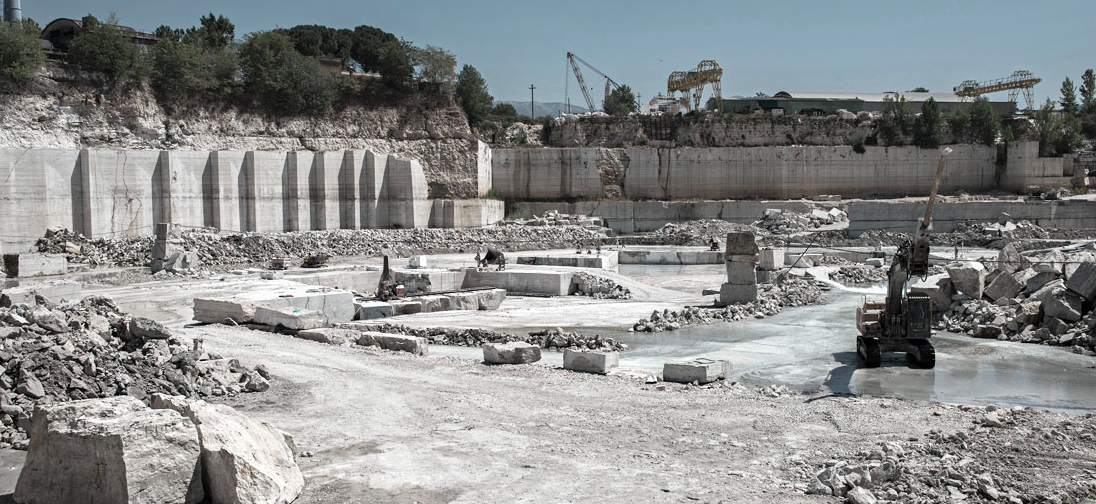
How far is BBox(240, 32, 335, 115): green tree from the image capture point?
152ft

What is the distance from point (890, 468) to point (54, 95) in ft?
138

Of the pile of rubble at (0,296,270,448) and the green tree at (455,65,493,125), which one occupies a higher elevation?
the green tree at (455,65,493,125)

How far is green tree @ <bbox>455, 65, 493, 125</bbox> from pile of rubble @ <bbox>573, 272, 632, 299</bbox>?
30.4 metres

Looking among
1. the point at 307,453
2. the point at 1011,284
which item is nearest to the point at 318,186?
the point at 1011,284

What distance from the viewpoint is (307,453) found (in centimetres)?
847

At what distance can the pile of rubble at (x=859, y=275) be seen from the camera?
28.2 m

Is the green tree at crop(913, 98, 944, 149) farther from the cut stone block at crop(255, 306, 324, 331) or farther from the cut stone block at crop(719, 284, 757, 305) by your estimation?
the cut stone block at crop(255, 306, 324, 331)

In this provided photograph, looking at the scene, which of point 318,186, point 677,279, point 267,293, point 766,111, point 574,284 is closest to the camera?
point 267,293

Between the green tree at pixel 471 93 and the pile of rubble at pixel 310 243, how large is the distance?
47.7 feet

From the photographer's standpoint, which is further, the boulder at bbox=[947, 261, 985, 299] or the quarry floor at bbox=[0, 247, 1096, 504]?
the boulder at bbox=[947, 261, 985, 299]

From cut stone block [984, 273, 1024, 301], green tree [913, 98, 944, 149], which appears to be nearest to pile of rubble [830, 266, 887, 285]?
cut stone block [984, 273, 1024, 301]

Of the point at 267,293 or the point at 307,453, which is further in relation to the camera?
the point at 267,293

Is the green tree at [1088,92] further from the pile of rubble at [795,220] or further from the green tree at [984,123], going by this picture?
the pile of rubble at [795,220]

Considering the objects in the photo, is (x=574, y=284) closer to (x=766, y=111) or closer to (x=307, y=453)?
(x=307, y=453)
